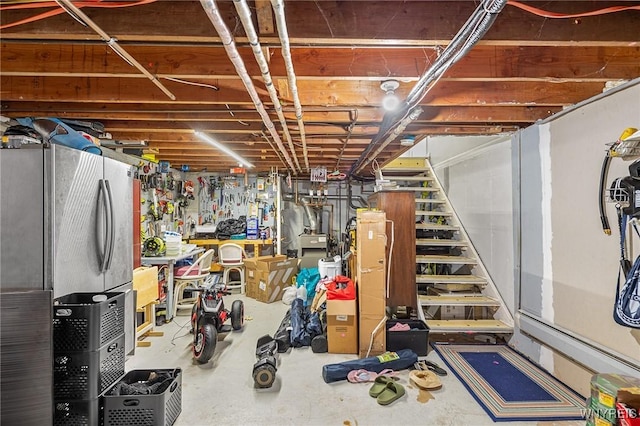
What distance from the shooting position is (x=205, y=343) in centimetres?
296

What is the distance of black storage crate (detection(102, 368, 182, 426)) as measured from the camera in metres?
1.84

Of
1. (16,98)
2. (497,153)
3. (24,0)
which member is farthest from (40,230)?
(497,153)

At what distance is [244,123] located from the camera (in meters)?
3.29

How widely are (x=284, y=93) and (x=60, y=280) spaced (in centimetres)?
199

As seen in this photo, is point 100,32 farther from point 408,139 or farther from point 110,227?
point 408,139

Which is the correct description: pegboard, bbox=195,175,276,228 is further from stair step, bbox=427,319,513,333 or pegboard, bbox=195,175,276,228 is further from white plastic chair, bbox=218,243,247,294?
stair step, bbox=427,319,513,333

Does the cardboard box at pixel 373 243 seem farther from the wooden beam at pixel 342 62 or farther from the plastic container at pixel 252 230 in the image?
the plastic container at pixel 252 230

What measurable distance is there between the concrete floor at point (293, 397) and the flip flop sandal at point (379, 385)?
0.17 ft

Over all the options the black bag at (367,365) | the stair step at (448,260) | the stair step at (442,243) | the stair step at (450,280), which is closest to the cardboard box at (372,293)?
the black bag at (367,365)

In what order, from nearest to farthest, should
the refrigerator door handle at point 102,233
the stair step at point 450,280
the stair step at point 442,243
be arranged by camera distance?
the refrigerator door handle at point 102,233 → the stair step at point 450,280 → the stair step at point 442,243

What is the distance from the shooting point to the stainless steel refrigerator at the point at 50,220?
5.36ft

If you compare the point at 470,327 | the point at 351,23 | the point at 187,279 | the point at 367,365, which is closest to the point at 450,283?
the point at 470,327

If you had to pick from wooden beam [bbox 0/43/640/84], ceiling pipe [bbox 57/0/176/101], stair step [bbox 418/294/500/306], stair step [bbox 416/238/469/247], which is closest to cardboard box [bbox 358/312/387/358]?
stair step [bbox 418/294/500/306]

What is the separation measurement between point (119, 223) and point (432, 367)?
9.86ft
